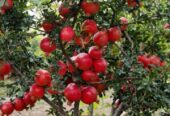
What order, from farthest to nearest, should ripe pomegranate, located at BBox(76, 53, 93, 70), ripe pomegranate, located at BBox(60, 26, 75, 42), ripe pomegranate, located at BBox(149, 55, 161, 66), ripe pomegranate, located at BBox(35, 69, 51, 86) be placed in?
ripe pomegranate, located at BBox(149, 55, 161, 66) < ripe pomegranate, located at BBox(35, 69, 51, 86) < ripe pomegranate, located at BBox(76, 53, 93, 70) < ripe pomegranate, located at BBox(60, 26, 75, 42)

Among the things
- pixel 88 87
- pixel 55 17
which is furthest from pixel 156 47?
pixel 55 17

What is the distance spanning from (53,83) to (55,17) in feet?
1.16

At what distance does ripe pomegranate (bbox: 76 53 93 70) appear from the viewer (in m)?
1.83

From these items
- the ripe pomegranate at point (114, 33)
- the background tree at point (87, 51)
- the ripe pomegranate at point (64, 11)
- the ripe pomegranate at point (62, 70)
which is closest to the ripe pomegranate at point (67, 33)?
the background tree at point (87, 51)

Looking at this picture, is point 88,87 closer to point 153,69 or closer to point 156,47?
point 153,69

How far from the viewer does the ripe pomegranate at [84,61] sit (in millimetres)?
1831

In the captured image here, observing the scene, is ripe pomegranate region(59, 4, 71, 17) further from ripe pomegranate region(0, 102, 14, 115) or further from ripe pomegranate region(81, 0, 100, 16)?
ripe pomegranate region(0, 102, 14, 115)

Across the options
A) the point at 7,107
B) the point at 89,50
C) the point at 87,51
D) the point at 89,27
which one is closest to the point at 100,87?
the point at 87,51

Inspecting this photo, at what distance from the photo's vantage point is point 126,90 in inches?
87.1

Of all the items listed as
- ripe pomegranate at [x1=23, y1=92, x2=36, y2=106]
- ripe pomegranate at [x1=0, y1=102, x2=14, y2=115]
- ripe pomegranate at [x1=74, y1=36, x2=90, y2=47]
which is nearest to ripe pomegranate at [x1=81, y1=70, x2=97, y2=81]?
ripe pomegranate at [x1=74, y1=36, x2=90, y2=47]

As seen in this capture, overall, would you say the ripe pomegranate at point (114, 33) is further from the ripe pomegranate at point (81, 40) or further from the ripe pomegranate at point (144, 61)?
the ripe pomegranate at point (144, 61)

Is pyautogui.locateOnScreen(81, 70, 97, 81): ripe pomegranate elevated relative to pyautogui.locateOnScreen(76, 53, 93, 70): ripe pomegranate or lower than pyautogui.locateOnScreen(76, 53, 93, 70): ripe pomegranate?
lower

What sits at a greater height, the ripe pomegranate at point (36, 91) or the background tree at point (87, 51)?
the background tree at point (87, 51)

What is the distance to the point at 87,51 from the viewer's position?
2105 mm
